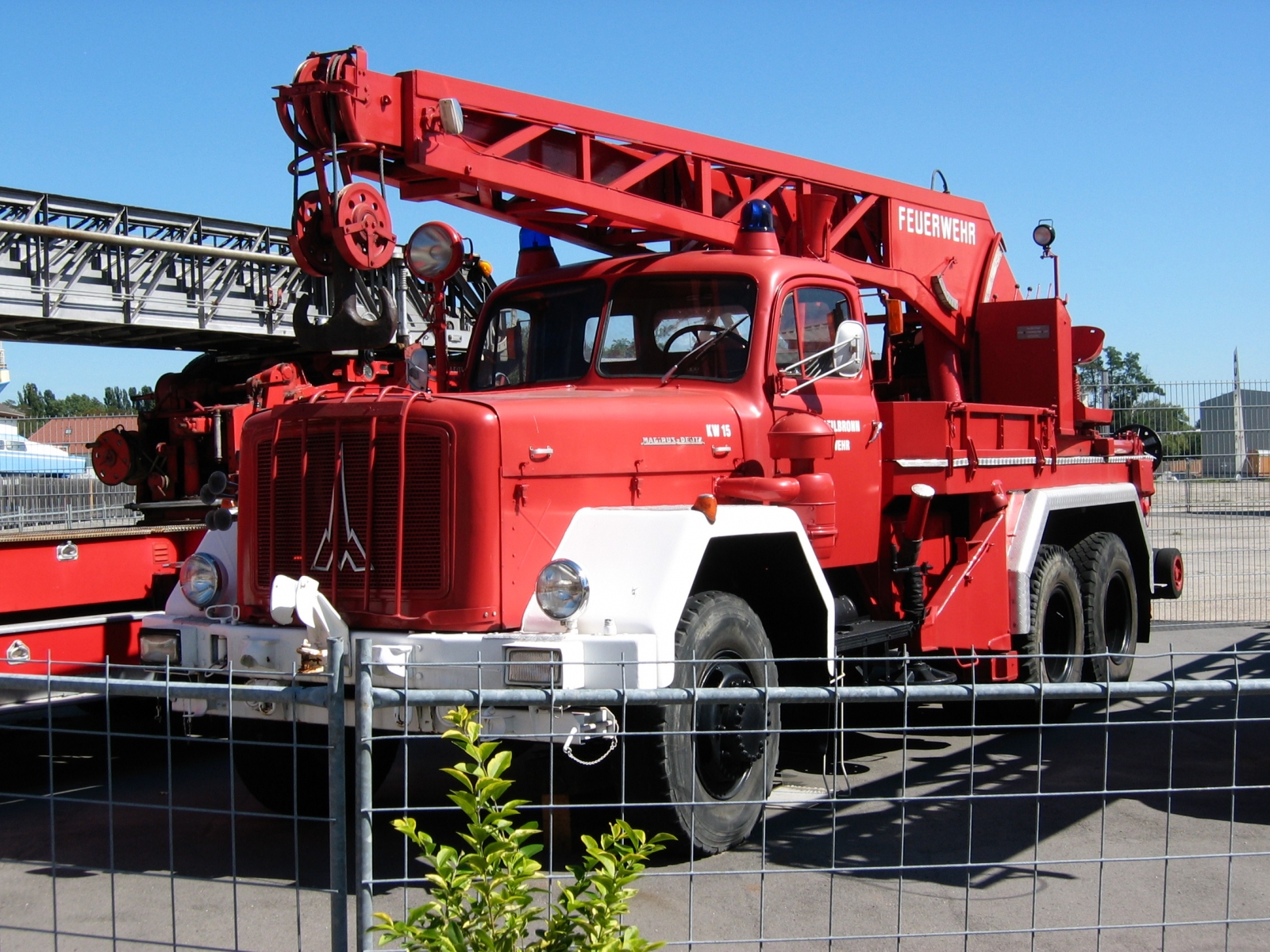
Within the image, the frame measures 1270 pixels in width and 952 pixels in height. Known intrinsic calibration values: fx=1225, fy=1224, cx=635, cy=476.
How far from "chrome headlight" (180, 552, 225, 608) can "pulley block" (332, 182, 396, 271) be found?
64.7 inches

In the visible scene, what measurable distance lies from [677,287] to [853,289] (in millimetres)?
1225

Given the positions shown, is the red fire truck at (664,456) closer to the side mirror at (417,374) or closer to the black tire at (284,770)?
the side mirror at (417,374)

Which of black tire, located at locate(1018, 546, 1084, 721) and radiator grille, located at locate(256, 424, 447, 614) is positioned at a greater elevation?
radiator grille, located at locate(256, 424, 447, 614)

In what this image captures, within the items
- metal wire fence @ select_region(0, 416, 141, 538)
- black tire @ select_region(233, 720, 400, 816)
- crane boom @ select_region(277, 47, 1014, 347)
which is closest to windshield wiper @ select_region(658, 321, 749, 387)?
crane boom @ select_region(277, 47, 1014, 347)

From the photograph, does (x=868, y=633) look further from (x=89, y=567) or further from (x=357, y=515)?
(x=89, y=567)

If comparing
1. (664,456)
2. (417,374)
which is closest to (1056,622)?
(664,456)

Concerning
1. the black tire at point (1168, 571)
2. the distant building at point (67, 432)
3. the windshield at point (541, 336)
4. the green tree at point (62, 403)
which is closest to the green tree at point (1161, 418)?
the black tire at point (1168, 571)

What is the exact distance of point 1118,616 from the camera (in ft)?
33.4

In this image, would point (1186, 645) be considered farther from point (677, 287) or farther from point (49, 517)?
point (49, 517)

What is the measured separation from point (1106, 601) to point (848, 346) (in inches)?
186

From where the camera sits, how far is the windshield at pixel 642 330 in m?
6.67

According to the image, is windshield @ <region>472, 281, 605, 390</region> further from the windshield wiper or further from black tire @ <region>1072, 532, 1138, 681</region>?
black tire @ <region>1072, 532, 1138, 681</region>

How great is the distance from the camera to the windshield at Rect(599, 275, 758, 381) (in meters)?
6.65

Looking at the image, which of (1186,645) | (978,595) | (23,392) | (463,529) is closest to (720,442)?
(463,529)
